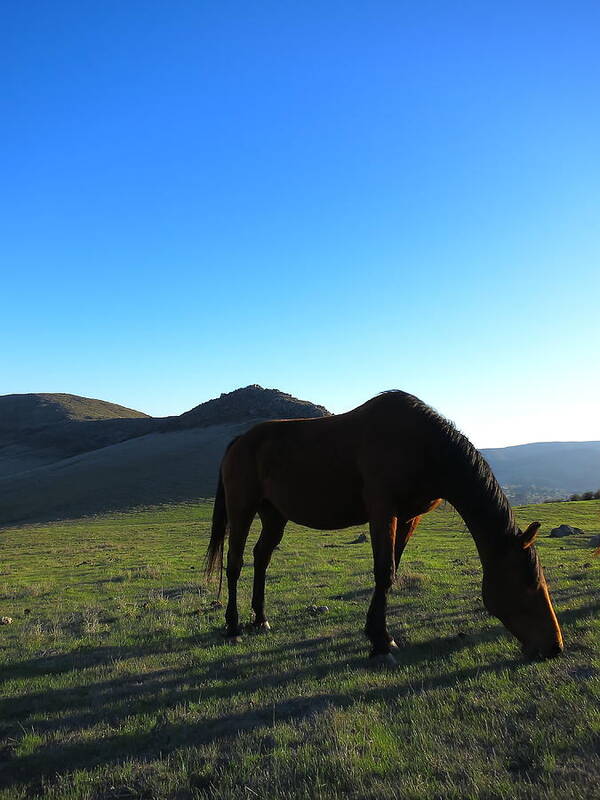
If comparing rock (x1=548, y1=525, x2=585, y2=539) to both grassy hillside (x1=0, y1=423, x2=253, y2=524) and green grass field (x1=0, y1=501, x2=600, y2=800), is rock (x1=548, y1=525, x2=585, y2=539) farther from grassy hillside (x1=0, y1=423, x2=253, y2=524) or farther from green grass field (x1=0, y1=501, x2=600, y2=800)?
grassy hillside (x1=0, y1=423, x2=253, y2=524)

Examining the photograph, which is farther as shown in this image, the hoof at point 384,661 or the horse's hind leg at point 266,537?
the horse's hind leg at point 266,537

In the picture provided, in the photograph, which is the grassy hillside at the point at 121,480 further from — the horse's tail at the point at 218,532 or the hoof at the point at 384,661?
the hoof at the point at 384,661

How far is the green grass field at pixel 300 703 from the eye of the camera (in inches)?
135

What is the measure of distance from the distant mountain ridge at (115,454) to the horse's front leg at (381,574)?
40490 mm

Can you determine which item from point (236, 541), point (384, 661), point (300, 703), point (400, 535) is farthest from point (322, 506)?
point (300, 703)

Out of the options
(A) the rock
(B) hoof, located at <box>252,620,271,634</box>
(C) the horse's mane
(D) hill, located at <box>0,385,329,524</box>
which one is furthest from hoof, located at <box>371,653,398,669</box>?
(D) hill, located at <box>0,385,329,524</box>

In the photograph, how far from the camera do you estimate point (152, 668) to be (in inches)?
243

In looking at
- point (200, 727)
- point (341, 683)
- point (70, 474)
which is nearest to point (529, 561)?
point (341, 683)

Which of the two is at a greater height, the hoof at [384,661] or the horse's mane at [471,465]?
the horse's mane at [471,465]

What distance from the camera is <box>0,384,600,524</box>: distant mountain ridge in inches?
1852

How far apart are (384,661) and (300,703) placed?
1381 mm

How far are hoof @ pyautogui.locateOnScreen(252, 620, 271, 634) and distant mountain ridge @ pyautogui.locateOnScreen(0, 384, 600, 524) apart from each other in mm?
38178

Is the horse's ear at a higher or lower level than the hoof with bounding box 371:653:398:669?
higher

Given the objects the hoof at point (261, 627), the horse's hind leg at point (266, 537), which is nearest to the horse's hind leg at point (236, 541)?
the horse's hind leg at point (266, 537)
